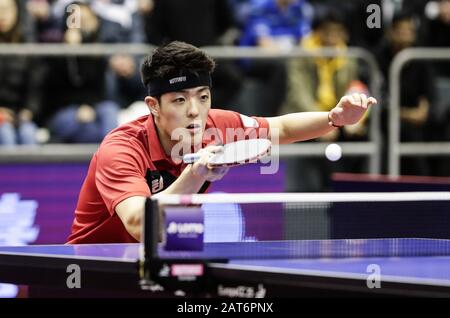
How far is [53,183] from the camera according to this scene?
32.1ft

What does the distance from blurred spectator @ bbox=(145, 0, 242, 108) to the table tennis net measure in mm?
1412

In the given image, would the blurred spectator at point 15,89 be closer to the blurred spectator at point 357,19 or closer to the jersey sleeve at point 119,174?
the blurred spectator at point 357,19

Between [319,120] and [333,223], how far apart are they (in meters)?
1.77

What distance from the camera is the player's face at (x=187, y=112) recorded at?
5.88 m

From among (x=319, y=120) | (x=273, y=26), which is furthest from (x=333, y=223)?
(x=273, y=26)

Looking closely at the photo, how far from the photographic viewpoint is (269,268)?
4.68m

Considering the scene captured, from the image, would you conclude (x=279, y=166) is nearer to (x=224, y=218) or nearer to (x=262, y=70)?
(x=262, y=70)

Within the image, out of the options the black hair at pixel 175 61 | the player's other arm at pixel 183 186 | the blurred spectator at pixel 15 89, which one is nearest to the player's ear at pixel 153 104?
the black hair at pixel 175 61

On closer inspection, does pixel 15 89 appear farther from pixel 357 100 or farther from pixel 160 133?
pixel 357 100

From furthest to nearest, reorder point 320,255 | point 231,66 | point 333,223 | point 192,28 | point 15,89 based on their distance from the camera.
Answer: point 192,28
point 231,66
point 15,89
point 333,223
point 320,255

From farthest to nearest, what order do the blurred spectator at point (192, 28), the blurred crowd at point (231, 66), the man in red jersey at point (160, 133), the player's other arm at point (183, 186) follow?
1. the blurred spectator at point (192, 28)
2. the blurred crowd at point (231, 66)
3. the man in red jersey at point (160, 133)
4. the player's other arm at point (183, 186)
